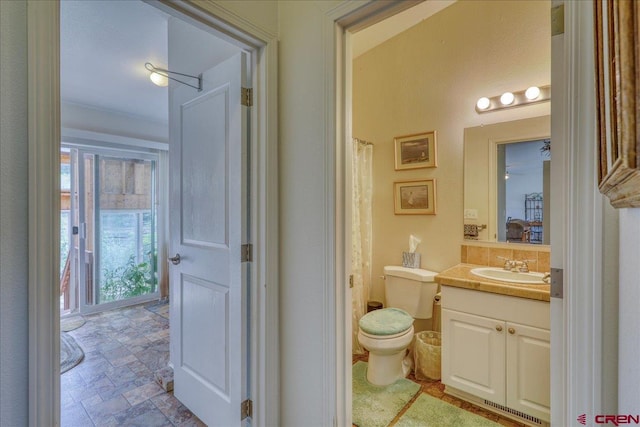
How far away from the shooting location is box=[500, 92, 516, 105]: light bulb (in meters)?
2.10

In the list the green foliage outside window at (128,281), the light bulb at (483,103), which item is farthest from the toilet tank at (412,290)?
the green foliage outside window at (128,281)

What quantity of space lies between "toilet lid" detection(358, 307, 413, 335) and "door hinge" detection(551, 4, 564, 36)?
1785 mm

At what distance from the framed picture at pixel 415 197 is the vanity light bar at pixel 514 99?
2.17 ft

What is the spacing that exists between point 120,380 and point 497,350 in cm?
264

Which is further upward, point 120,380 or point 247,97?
point 247,97

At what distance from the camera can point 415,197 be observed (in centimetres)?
260

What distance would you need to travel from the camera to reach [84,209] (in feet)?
12.0

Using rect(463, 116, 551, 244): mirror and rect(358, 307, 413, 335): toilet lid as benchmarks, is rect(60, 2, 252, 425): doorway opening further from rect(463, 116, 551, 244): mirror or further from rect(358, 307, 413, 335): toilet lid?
rect(463, 116, 551, 244): mirror

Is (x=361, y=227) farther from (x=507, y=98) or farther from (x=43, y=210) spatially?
(x=43, y=210)

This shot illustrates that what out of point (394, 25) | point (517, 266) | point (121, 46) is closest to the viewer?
point (517, 266)

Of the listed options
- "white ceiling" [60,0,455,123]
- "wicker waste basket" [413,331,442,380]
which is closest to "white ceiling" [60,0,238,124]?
"white ceiling" [60,0,455,123]

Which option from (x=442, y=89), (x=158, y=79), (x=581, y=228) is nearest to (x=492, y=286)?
(x=581, y=228)

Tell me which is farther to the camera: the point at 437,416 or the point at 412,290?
the point at 412,290

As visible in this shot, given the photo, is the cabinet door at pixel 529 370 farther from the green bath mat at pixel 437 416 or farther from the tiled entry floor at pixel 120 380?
the tiled entry floor at pixel 120 380
